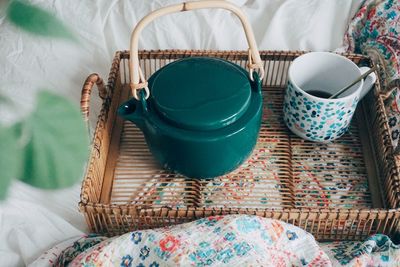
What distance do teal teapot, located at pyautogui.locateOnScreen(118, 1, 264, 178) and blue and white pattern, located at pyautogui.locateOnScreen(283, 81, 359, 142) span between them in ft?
0.26

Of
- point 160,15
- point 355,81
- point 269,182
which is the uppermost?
point 160,15

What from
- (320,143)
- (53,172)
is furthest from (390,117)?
(53,172)

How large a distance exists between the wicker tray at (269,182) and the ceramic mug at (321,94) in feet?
0.11

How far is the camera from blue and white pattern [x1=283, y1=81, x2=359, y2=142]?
0.62m

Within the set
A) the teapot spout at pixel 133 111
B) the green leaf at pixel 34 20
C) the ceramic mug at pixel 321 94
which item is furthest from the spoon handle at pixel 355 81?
the green leaf at pixel 34 20

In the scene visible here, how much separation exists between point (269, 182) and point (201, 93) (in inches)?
7.2

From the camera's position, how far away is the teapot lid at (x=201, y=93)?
1.80ft

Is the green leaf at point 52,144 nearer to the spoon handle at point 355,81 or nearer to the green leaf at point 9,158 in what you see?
the green leaf at point 9,158

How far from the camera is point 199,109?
0.55 metres

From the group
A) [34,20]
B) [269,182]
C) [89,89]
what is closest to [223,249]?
[269,182]

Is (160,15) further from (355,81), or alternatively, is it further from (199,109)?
(355,81)

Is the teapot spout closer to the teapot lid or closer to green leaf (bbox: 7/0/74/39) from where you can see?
the teapot lid

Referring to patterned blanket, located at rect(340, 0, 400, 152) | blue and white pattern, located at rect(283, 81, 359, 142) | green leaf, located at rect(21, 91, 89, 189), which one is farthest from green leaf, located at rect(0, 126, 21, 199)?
patterned blanket, located at rect(340, 0, 400, 152)

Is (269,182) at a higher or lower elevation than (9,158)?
lower
